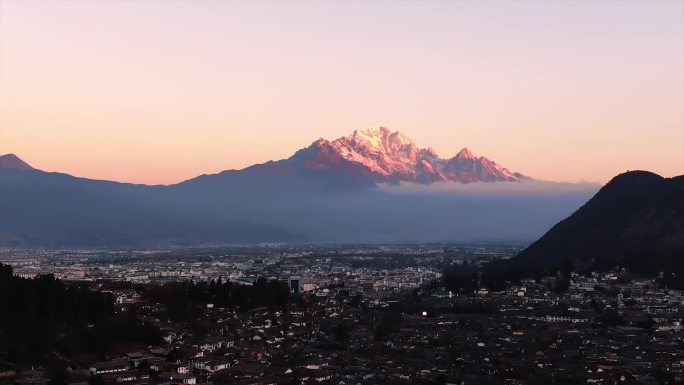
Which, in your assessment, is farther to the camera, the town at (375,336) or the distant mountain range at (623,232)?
the distant mountain range at (623,232)

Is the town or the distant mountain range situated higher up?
the distant mountain range

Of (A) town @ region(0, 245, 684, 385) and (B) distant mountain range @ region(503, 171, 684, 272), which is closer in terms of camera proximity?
(A) town @ region(0, 245, 684, 385)

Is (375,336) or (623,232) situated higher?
(623,232)

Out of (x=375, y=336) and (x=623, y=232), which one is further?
(x=623, y=232)

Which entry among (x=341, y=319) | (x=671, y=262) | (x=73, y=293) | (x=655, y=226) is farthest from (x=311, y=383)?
(x=655, y=226)
